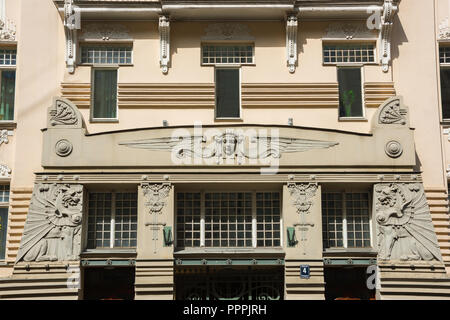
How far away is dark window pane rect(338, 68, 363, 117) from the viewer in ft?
72.7

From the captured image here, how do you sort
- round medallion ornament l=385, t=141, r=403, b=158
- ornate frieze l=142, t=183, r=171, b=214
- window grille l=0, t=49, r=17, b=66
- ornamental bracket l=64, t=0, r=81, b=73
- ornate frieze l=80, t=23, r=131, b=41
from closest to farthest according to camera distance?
ornate frieze l=142, t=183, r=171, b=214 < round medallion ornament l=385, t=141, r=403, b=158 < ornamental bracket l=64, t=0, r=81, b=73 < ornate frieze l=80, t=23, r=131, b=41 < window grille l=0, t=49, r=17, b=66

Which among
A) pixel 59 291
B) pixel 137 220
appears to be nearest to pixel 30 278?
pixel 59 291

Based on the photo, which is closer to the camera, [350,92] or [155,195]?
[155,195]

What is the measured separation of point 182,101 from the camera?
2188 cm

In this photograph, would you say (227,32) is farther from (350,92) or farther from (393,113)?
(393,113)

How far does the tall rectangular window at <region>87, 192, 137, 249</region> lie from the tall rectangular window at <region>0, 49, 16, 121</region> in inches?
165

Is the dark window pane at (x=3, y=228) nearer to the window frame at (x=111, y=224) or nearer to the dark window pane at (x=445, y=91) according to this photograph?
the window frame at (x=111, y=224)

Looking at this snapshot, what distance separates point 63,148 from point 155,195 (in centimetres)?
322

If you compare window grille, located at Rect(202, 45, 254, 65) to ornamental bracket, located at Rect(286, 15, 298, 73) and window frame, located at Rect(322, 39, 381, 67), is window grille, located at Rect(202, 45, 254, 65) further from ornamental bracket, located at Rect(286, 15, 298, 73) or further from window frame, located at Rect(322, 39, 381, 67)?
window frame, located at Rect(322, 39, 381, 67)

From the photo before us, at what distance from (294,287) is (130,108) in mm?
7739

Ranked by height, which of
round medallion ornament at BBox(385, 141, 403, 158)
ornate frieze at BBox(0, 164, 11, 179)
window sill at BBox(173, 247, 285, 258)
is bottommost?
window sill at BBox(173, 247, 285, 258)

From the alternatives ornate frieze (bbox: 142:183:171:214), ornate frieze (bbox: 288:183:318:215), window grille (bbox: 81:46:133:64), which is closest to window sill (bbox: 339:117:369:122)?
ornate frieze (bbox: 288:183:318:215)

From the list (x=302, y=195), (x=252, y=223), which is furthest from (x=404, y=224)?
(x=252, y=223)

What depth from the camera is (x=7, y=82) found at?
74.5 feet
